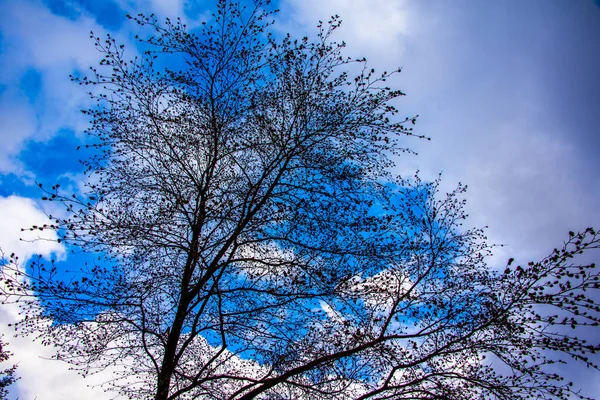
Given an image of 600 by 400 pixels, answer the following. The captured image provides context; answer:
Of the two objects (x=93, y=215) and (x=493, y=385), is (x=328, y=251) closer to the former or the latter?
(x=493, y=385)

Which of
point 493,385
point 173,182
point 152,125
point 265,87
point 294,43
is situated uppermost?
point 294,43

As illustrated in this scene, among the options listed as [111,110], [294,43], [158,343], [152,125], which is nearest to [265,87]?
[294,43]

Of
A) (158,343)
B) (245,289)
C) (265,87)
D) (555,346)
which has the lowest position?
(555,346)

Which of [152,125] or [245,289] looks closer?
[245,289]

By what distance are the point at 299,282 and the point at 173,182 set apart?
10.6ft

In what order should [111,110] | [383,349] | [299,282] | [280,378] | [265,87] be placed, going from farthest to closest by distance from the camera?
[265,87], [111,110], [299,282], [383,349], [280,378]

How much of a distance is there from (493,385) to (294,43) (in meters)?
7.02

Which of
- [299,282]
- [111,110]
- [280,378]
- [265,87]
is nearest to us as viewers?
→ [280,378]

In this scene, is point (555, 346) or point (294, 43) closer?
point (555, 346)

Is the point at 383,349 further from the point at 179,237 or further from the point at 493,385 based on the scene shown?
the point at 179,237

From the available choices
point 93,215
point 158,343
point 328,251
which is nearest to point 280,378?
point 328,251

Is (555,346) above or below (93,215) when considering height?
below

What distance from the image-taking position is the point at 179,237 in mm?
6293

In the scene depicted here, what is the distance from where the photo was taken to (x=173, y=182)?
684 centimetres
